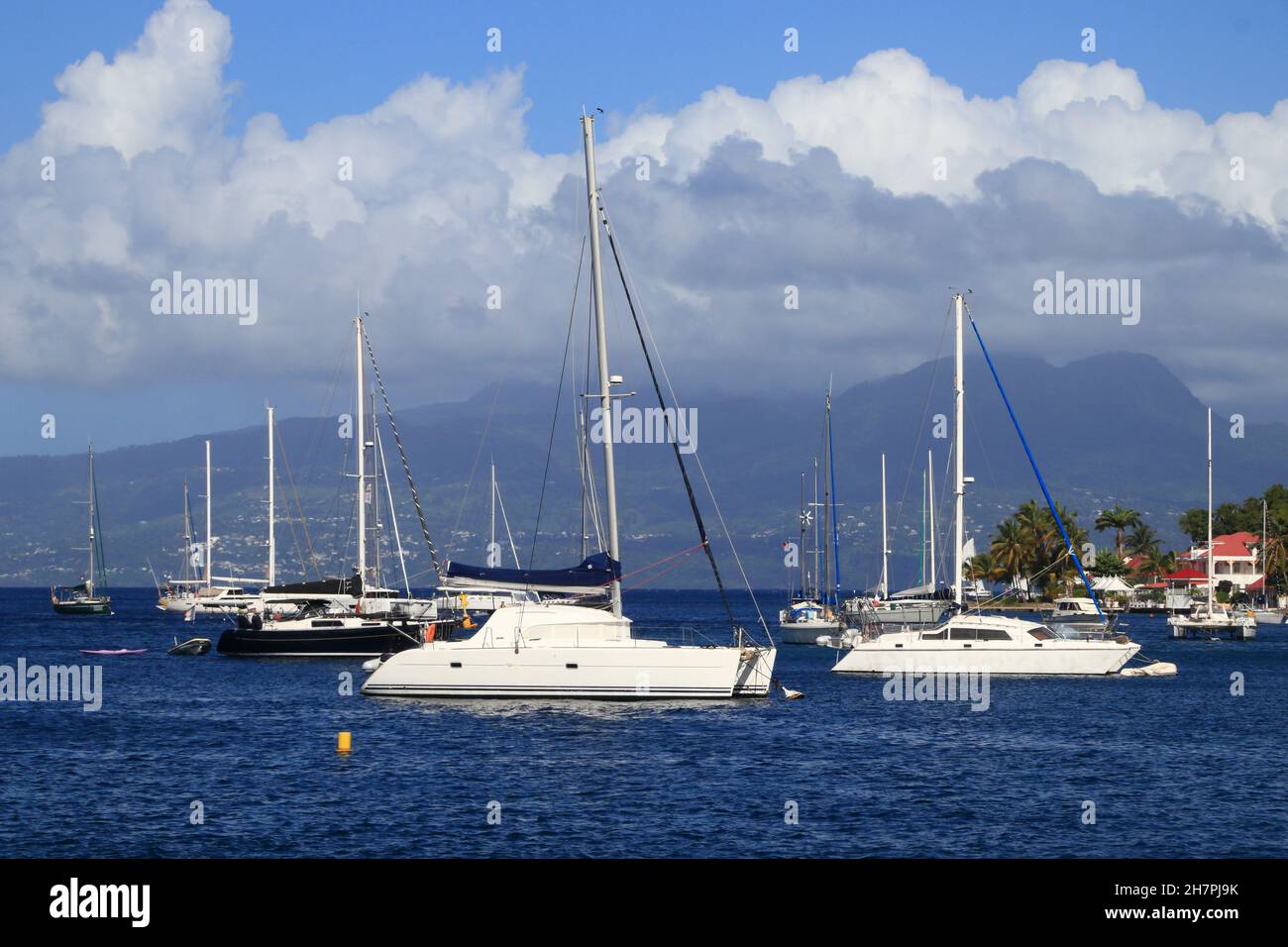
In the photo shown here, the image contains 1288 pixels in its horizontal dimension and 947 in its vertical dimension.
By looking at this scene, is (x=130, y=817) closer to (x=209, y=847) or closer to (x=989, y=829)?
(x=209, y=847)

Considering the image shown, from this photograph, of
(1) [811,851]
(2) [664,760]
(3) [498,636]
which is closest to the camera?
(1) [811,851]

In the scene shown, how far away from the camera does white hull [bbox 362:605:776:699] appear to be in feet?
146

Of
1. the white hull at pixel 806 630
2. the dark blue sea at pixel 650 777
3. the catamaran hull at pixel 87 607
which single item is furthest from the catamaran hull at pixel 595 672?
the catamaran hull at pixel 87 607

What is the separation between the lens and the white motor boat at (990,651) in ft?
192

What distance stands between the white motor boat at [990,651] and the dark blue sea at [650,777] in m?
3.51

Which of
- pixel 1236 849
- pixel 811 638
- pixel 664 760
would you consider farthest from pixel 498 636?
pixel 811 638

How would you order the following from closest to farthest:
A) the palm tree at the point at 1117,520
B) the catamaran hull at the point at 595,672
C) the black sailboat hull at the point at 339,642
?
the catamaran hull at the point at 595,672
the black sailboat hull at the point at 339,642
the palm tree at the point at 1117,520

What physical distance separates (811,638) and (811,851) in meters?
67.4

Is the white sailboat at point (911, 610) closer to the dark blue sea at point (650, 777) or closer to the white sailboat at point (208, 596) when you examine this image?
the dark blue sea at point (650, 777)

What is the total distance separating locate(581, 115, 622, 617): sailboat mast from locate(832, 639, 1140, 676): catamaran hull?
1685cm
